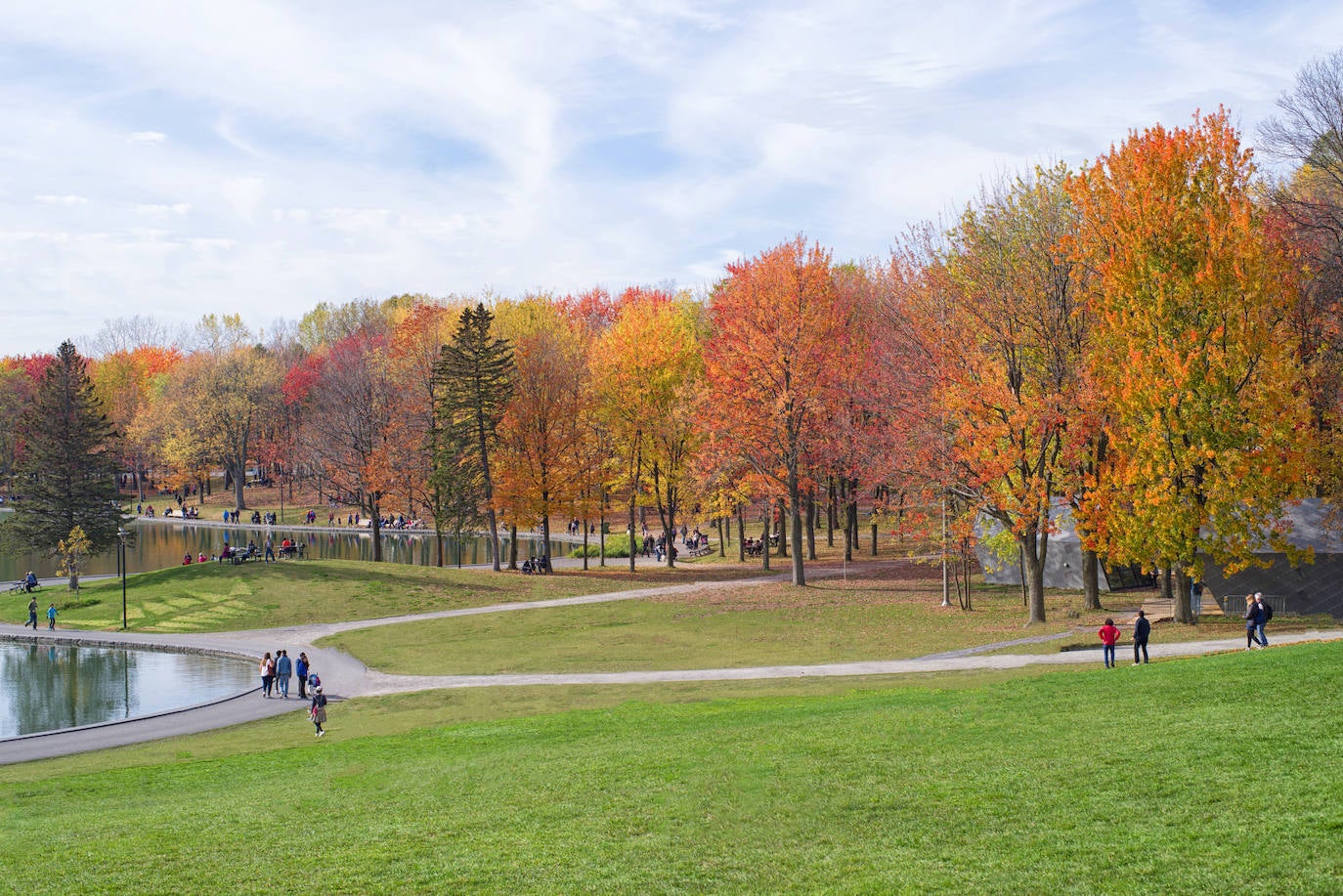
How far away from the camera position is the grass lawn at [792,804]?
465 inches

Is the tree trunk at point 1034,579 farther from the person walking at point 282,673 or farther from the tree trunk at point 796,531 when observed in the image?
the person walking at point 282,673

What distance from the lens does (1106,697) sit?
19.3 meters

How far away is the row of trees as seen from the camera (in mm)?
30359

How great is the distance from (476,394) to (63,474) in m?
21.7

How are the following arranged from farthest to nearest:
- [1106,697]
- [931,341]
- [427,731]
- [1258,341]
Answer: [931,341] < [1258,341] < [427,731] < [1106,697]

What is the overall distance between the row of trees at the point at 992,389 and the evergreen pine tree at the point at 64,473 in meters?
2.59

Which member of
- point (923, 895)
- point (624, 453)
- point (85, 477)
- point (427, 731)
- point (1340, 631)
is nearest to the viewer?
point (923, 895)

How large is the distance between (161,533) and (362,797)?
268 feet

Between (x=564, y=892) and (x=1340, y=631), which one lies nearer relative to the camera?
(x=564, y=892)

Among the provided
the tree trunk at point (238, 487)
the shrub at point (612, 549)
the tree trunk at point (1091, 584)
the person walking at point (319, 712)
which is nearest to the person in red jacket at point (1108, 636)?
the tree trunk at point (1091, 584)

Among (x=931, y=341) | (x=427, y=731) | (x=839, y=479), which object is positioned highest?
(x=931, y=341)

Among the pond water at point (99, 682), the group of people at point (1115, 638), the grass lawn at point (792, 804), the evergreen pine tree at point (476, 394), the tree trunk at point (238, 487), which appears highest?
the evergreen pine tree at point (476, 394)

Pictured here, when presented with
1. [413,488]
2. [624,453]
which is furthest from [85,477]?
[624,453]

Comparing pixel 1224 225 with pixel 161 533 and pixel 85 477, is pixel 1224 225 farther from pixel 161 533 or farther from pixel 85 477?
pixel 161 533
